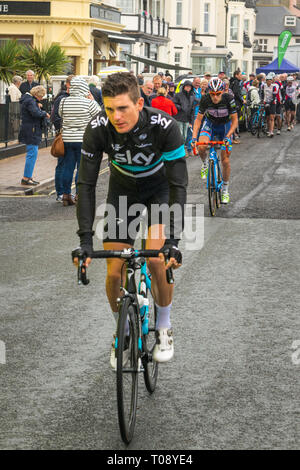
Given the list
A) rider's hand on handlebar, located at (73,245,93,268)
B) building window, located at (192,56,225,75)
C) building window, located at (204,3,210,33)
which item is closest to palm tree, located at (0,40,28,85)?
rider's hand on handlebar, located at (73,245,93,268)

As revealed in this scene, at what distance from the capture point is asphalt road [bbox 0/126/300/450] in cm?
459

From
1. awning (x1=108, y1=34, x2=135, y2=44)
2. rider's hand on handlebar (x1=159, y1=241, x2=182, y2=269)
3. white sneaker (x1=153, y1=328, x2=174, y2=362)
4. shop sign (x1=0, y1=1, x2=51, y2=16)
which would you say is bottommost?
white sneaker (x1=153, y1=328, x2=174, y2=362)

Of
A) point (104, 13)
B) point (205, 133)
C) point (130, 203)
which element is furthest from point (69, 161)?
point (104, 13)

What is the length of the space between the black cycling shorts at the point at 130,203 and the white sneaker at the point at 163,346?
603 mm

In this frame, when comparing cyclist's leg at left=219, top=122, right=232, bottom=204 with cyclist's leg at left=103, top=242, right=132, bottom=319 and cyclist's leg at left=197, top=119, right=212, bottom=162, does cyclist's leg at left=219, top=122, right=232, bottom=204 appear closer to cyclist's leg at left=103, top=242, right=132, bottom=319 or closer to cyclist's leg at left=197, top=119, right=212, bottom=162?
cyclist's leg at left=197, top=119, right=212, bottom=162

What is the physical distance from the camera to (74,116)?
12.5 m

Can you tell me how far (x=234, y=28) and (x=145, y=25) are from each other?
111 ft

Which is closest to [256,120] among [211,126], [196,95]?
[196,95]

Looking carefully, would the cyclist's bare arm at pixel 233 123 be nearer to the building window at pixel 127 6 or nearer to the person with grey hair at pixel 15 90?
the person with grey hair at pixel 15 90

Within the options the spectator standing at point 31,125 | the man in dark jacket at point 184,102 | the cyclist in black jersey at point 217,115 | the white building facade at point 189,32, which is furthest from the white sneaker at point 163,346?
the white building facade at point 189,32

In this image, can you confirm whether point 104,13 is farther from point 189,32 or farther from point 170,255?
point 170,255

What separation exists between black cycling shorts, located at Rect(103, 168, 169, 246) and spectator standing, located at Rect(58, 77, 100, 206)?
24.8ft

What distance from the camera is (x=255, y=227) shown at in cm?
1111
